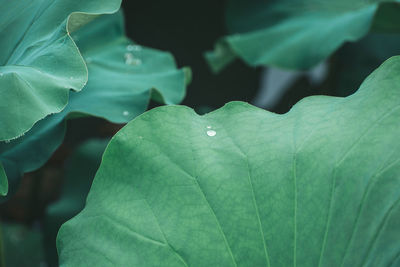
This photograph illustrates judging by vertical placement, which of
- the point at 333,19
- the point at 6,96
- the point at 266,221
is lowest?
the point at 333,19

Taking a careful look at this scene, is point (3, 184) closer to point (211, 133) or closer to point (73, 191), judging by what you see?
point (211, 133)

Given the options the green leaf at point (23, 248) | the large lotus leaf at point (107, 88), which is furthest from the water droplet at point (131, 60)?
the green leaf at point (23, 248)

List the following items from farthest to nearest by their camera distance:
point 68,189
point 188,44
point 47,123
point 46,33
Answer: point 188,44 → point 68,189 → point 47,123 → point 46,33

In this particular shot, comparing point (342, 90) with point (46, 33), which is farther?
point (342, 90)

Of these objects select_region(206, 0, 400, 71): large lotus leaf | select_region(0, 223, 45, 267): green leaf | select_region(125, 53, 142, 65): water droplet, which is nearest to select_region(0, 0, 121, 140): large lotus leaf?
select_region(125, 53, 142, 65): water droplet

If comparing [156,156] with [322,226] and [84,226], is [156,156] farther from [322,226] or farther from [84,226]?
[322,226]

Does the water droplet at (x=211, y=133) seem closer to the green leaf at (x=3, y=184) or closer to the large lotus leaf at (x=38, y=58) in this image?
the large lotus leaf at (x=38, y=58)

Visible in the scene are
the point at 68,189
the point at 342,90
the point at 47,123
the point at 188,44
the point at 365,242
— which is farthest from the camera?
the point at 188,44

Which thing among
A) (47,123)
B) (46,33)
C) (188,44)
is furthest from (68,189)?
(188,44)
